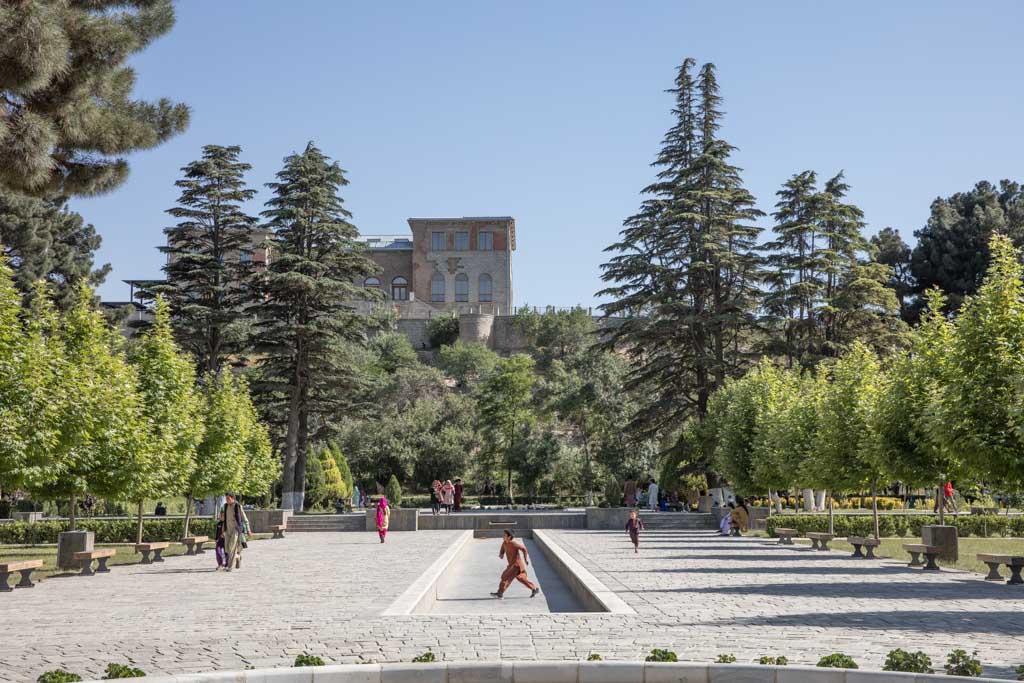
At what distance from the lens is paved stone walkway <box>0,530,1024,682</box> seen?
9.52m

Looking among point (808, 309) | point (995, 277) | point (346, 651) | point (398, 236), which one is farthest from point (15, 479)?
point (398, 236)

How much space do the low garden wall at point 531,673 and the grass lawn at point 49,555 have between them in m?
11.5

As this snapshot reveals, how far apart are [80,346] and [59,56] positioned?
11.3 metres

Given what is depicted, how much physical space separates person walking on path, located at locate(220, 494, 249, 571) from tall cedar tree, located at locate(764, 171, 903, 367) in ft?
88.8

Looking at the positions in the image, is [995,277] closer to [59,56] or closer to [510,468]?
[59,56]

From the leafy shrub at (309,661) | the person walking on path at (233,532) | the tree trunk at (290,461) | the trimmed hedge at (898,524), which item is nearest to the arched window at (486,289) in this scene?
the tree trunk at (290,461)

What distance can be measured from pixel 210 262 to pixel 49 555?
19.9 metres

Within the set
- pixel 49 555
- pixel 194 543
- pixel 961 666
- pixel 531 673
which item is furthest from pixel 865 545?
pixel 49 555

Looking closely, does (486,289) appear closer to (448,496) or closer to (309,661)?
(448,496)

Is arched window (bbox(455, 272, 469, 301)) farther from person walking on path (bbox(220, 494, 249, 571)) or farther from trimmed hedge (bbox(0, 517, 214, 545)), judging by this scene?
person walking on path (bbox(220, 494, 249, 571))

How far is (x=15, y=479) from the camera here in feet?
58.9

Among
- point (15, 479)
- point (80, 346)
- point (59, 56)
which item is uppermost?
point (59, 56)

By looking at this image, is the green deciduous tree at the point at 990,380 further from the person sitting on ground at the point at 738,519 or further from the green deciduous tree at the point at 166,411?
the green deciduous tree at the point at 166,411

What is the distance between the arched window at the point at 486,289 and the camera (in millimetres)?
97500
